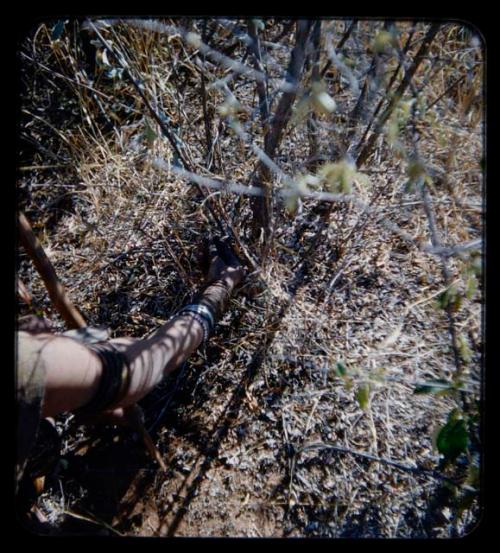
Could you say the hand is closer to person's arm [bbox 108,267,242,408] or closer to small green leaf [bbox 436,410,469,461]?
person's arm [bbox 108,267,242,408]

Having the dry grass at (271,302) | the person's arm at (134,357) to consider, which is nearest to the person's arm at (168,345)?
the person's arm at (134,357)

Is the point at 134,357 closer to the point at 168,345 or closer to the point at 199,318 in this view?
the point at 168,345

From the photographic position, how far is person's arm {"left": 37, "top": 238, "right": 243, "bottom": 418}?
3.97 ft

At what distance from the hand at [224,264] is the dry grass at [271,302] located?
0.10m

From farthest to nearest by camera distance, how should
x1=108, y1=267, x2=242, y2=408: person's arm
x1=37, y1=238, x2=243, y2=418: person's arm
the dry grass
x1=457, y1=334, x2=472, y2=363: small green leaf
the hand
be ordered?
the hand, the dry grass, x1=108, y1=267, x2=242, y2=408: person's arm, x1=457, y1=334, x2=472, y2=363: small green leaf, x1=37, y1=238, x2=243, y2=418: person's arm

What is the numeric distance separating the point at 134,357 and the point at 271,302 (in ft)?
2.91

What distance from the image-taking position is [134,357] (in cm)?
148

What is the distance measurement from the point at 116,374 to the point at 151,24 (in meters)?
1.37

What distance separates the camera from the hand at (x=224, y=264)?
211 centimetres

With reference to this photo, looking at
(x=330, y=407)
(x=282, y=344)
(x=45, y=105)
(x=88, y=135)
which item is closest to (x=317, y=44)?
(x=282, y=344)

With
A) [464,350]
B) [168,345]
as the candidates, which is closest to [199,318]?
[168,345]

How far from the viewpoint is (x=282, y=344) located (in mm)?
2146

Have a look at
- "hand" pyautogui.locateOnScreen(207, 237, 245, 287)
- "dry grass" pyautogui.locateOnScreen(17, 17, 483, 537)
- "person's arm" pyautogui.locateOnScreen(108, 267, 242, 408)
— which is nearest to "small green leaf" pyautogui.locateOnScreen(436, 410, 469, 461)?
"dry grass" pyautogui.locateOnScreen(17, 17, 483, 537)

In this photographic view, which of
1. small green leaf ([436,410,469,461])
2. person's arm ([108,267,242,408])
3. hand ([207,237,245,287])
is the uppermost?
hand ([207,237,245,287])
